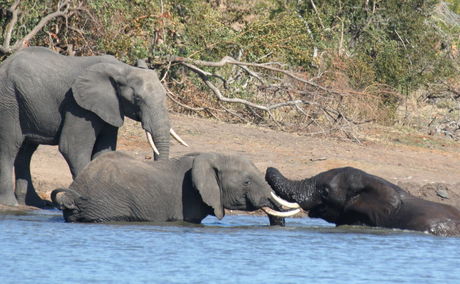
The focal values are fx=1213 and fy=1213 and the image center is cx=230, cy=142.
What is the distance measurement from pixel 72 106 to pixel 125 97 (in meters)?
0.55

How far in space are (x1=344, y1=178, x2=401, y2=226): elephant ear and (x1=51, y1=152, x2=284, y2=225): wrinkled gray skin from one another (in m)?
0.78

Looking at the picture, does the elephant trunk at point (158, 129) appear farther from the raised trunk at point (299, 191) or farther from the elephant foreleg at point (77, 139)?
the raised trunk at point (299, 191)

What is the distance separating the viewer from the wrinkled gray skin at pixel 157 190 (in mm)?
11422

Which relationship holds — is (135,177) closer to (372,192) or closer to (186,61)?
(372,192)

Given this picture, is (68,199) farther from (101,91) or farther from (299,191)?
(299,191)

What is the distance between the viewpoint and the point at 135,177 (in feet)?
37.6

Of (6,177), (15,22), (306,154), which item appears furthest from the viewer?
(15,22)

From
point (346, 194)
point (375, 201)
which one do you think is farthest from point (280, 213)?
point (375, 201)

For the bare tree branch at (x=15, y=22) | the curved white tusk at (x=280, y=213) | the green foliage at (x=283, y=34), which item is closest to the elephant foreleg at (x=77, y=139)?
the curved white tusk at (x=280, y=213)

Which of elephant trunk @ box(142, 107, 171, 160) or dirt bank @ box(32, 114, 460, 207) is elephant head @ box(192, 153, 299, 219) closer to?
elephant trunk @ box(142, 107, 171, 160)

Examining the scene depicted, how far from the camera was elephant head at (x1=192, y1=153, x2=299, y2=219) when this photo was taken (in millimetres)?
11359

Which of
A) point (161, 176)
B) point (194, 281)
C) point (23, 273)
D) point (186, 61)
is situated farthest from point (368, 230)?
point (186, 61)

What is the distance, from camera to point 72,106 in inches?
492

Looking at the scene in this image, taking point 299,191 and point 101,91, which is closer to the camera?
point 299,191
